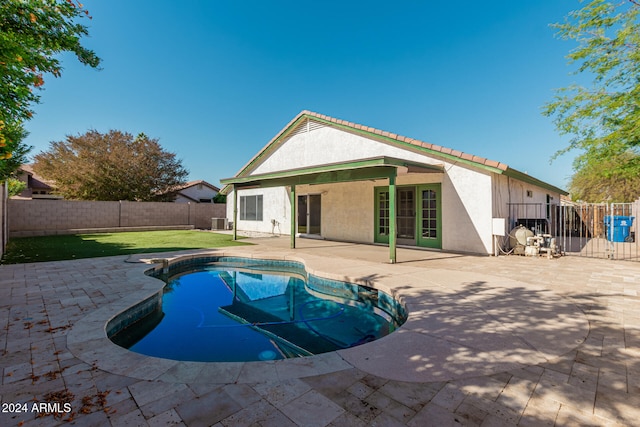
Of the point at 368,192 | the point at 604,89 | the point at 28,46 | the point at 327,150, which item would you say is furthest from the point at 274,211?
the point at 604,89

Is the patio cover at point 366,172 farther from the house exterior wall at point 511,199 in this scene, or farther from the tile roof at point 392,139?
the house exterior wall at point 511,199

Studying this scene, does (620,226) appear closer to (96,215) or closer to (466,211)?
(466,211)

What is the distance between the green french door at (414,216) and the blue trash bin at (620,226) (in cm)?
816

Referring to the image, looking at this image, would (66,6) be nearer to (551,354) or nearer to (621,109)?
(551,354)

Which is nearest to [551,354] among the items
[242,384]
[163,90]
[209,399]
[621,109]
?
[242,384]

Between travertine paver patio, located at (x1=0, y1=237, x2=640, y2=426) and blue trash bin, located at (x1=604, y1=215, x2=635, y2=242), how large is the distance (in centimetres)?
1080

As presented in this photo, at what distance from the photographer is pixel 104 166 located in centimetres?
2334

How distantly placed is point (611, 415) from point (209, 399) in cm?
276

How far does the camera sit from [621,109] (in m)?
9.80

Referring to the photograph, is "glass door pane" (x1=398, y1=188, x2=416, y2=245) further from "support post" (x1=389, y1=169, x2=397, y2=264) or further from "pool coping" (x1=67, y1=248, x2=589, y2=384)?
"pool coping" (x1=67, y1=248, x2=589, y2=384)

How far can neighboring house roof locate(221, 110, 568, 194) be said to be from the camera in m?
8.32

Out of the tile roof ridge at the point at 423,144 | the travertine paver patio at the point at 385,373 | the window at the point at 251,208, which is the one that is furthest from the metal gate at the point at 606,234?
the window at the point at 251,208

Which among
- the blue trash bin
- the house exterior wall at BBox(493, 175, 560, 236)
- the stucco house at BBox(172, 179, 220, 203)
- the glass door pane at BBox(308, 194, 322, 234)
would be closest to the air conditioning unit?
the glass door pane at BBox(308, 194, 322, 234)

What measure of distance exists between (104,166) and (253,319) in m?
25.4
